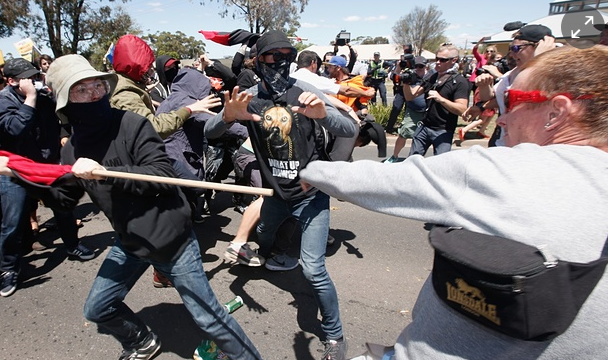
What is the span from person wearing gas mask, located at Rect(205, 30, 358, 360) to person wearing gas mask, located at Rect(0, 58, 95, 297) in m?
1.93

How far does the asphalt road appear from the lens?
8.66ft

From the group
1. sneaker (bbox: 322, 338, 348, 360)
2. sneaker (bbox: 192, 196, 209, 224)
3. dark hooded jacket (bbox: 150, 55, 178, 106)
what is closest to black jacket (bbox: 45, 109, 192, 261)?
sneaker (bbox: 322, 338, 348, 360)

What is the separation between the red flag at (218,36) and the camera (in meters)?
6.75

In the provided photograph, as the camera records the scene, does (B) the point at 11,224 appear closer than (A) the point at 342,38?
Yes

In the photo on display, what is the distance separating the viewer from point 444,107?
491 centimetres

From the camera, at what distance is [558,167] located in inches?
34.0

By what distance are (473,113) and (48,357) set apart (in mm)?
5179

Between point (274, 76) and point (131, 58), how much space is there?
131 cm

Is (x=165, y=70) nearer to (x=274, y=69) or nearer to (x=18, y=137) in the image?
(x=18, y=137)

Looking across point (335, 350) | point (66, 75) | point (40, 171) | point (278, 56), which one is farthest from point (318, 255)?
point (66, 75)

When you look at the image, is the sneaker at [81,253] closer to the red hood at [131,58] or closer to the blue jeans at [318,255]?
the red hood at [131,58]

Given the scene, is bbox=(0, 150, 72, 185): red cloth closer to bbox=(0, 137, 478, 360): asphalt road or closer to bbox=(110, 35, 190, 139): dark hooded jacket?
bbox=(110, 35, 190, 139): dark hooded jacket

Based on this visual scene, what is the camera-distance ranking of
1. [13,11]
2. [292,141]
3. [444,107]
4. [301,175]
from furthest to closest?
[13,11], [444,107], [292,141], [301,175]

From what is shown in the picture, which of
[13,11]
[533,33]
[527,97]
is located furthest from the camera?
[13,11]
